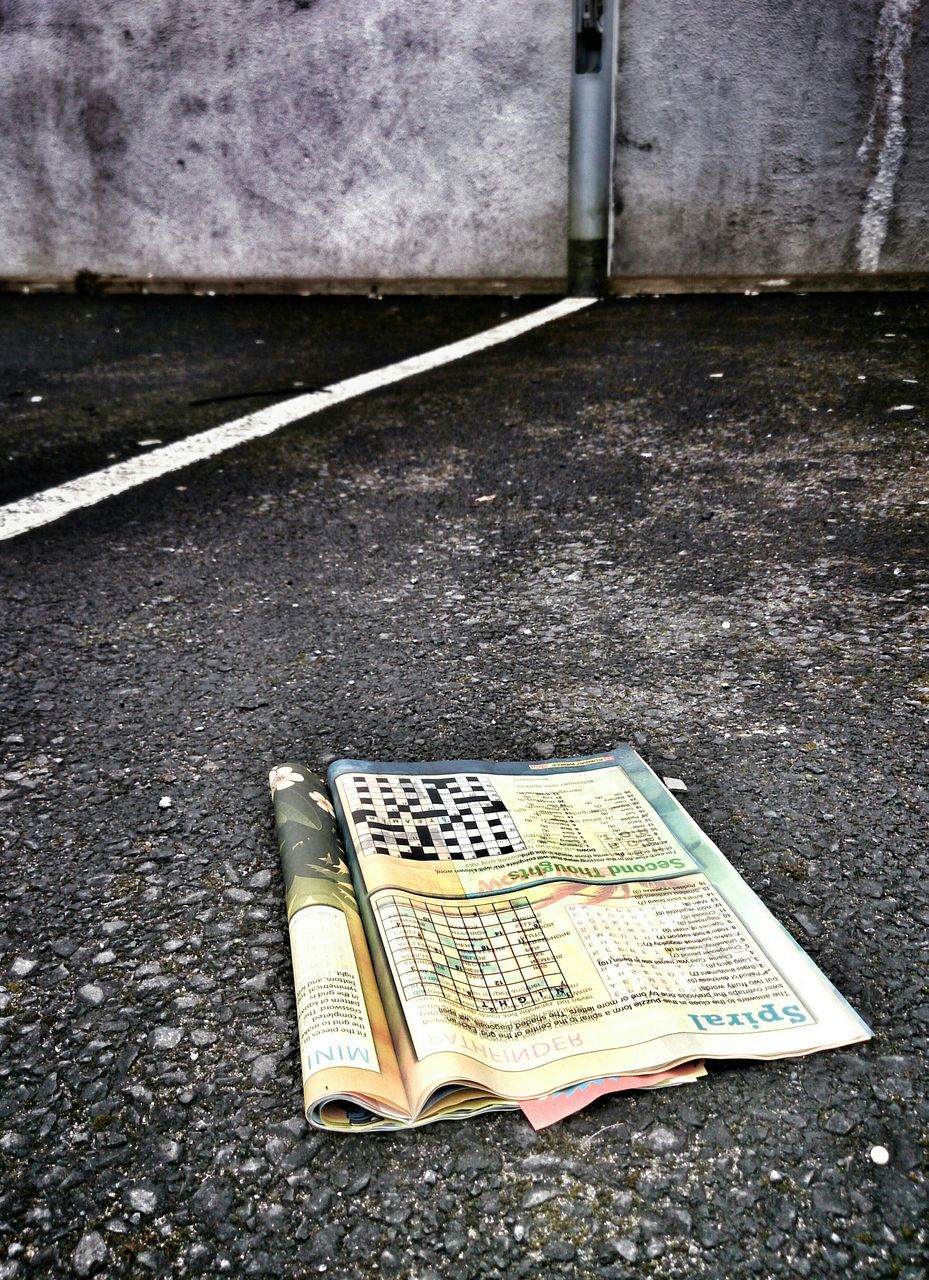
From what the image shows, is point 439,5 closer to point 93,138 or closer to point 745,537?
point 93,138

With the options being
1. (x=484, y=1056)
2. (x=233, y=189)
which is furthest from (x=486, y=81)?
(x=484, y=1056)

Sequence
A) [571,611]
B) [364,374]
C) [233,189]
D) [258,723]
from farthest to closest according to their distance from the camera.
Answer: [233,189] < [364,374] < [571,611] < [258,723]

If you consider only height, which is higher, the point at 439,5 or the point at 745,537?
the point at 439,5

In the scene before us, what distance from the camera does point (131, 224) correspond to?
532 cm

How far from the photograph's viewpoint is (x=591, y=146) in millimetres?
4750

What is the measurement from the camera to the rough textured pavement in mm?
902

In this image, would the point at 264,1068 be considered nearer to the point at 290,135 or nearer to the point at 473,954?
the point at 473,954

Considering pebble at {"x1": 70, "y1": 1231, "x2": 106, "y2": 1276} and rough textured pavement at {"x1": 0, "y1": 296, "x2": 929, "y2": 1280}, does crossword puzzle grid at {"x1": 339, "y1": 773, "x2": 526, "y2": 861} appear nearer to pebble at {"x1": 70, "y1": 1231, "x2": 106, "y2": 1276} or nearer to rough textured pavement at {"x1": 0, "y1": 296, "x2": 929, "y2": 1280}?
rough textured pavement at {"x1": 0, "y1": 296, "x2": 929, "y2": 1280}

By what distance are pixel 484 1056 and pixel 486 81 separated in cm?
473

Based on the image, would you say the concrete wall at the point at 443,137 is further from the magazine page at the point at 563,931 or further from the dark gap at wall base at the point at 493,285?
the magazine page at the point at 563,931

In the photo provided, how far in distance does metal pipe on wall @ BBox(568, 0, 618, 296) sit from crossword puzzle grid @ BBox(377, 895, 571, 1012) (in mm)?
4329

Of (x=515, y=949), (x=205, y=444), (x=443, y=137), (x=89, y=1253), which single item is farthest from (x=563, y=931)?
(x=443, y=137)

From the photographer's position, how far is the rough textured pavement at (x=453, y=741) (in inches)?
35.5

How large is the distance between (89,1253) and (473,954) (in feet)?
1.51
